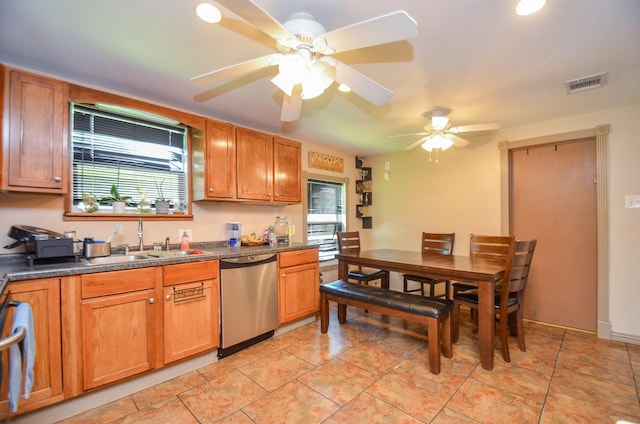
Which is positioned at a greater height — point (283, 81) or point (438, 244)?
point (283, 81)

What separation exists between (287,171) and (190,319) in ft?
6.35

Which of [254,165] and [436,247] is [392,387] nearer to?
[436,247]

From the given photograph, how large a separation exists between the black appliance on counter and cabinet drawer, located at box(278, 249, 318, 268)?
1693mm

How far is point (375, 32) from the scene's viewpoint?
4.27ft

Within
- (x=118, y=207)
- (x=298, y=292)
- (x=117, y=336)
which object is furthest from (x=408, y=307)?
(x=118, y=207)

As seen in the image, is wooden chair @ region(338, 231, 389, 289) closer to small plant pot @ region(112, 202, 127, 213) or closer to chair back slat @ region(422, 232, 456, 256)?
chair back slat @ region(422, 232, 456, 256)

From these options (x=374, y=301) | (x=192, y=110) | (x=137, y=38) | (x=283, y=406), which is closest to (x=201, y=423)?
(x=283, y=406)

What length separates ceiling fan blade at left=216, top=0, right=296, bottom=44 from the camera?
3.71 ft

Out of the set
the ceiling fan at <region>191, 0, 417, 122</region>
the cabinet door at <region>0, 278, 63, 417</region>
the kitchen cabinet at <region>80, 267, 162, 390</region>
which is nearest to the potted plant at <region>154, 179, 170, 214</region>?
the kitchen cabinet at <region>80, 267, 162, 390</region>

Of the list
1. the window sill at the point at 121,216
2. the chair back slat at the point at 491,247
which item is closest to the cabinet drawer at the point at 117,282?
the window sill at the point at 121,216

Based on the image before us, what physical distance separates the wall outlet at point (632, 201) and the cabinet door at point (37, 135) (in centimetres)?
493

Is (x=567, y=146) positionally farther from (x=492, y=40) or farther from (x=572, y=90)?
(x=492, y=40)

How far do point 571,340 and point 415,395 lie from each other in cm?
205

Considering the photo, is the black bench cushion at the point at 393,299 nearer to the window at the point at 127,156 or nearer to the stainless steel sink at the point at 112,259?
the stainless steel sink at the point at 112,259
